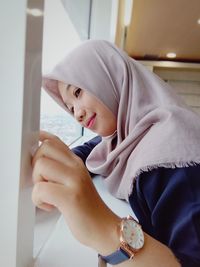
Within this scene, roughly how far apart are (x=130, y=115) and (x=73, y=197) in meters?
0.34

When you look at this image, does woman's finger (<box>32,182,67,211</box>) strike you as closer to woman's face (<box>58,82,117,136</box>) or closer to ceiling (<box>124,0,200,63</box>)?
woman's face (<box>58,82,117,136</box>)

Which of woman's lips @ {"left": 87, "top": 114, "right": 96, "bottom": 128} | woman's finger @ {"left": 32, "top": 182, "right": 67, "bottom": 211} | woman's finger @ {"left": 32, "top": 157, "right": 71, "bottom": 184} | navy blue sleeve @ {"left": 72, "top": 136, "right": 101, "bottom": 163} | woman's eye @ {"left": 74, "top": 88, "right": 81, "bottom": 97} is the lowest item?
navy blue sleeve @ {"left": 72, "top": 136, "right": 101, "bottom": 163}

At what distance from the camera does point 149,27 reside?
263cm

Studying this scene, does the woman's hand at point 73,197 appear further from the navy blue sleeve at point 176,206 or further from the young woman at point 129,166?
the navy blue sleeve at point 176,206

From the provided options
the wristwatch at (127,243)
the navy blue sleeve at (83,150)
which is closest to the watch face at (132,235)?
the wristwatch at (127,243)

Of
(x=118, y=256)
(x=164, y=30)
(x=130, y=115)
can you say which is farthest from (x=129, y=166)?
(x=164, y=30)

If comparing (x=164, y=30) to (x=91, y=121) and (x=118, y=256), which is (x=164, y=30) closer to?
(x=91, y=121)

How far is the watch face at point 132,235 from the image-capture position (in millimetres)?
323

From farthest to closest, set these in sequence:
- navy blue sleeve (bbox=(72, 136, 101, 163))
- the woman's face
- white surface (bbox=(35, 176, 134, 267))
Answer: navy blue sleeve (bbox=(72, 136, 101, 163))
the woman's face
white surface (bbox=(35, 176, 134, 267))

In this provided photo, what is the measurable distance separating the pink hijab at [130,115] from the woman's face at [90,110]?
21 mm

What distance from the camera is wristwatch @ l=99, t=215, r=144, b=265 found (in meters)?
0.32

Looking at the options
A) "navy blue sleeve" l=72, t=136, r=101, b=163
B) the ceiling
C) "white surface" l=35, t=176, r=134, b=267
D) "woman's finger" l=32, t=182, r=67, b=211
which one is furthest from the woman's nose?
the ceiling

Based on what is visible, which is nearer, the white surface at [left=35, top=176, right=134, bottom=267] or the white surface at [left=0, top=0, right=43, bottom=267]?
the white surface at [left=0, top=0, right=43, bottom=267]

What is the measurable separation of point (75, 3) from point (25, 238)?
4.57 feet
